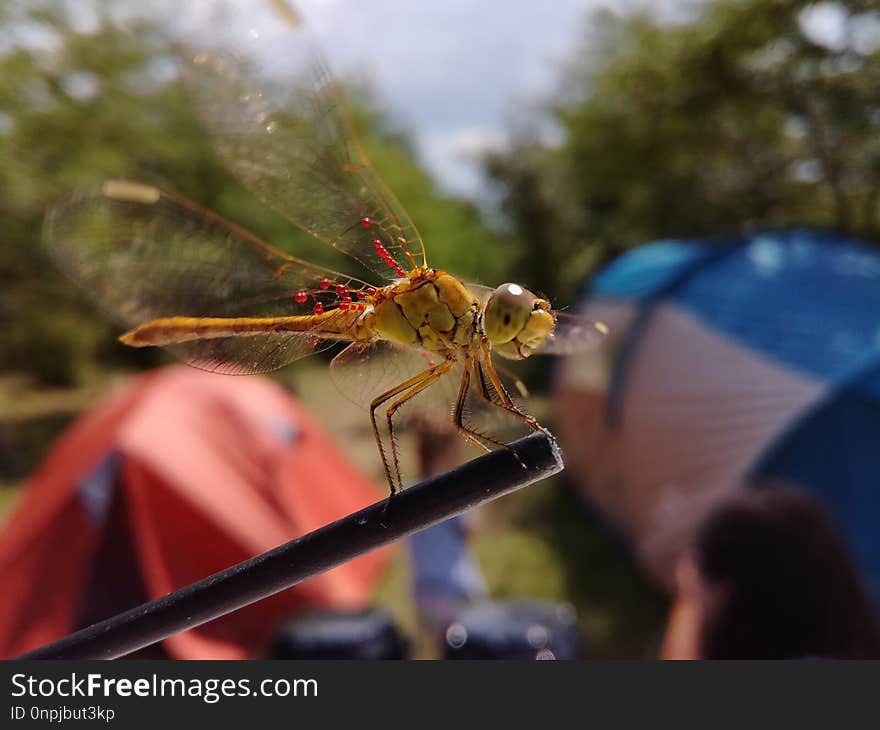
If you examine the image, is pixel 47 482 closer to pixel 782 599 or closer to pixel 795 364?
pixel 782 599

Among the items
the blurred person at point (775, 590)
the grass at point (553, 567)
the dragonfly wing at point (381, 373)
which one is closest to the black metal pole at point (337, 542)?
the dragonfly wing at point (381, 373)

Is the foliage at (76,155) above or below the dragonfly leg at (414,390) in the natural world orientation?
above

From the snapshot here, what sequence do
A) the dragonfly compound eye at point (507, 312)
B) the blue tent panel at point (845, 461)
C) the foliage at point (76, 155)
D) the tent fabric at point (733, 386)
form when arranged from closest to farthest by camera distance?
the dragonfly compound eye at point (507, 312) → the blue tent panel at point (845, 461) → the tent fabric at point (733, 386) → the foliage at point (76, 155)

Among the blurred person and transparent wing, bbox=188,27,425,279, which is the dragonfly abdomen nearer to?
transparent wing, bbox=188,27,425,279

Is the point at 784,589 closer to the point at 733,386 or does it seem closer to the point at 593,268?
the point at 733,386

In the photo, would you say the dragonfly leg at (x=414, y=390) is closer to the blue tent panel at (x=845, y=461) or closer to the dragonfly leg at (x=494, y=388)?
the dragonfly leg at (x=494, y=388)

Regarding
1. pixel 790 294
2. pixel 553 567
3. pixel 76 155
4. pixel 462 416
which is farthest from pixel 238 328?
pixel 76 155
